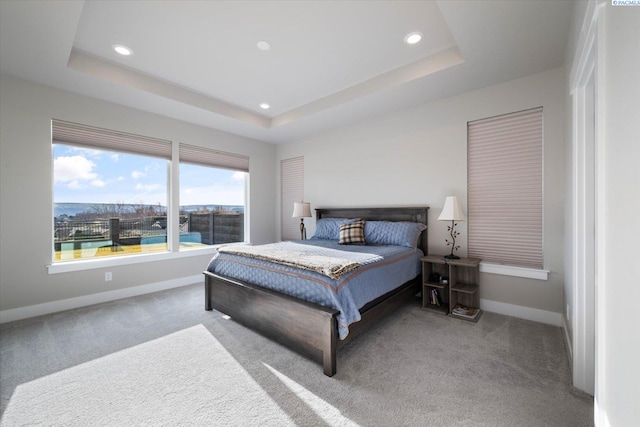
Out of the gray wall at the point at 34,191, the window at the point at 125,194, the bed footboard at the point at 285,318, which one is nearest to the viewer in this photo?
the bed footboard at the point at 285,318

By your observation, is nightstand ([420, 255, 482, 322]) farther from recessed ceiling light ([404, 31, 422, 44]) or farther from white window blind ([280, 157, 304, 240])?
white window blind ([280, 157, 304, 240])

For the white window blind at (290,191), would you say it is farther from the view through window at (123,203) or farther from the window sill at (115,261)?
the window sill at (115,261)

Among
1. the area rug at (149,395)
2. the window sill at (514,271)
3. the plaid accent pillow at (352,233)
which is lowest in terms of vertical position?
the area rug at (149,395)

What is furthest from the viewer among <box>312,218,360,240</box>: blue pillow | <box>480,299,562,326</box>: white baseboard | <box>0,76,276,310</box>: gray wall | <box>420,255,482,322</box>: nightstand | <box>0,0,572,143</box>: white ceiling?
<box>312,218,360,240</box>: blue pillow

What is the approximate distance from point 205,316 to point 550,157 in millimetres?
4112

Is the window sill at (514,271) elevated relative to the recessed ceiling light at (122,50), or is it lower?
lower

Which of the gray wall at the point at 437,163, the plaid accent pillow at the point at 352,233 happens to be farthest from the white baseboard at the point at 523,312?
the plaid accent pillow at the point at 352,233

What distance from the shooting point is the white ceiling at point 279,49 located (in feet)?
6.89

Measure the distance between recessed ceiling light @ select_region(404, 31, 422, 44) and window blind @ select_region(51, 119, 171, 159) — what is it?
3585 mm

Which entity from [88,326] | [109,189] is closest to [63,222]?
[109,189]

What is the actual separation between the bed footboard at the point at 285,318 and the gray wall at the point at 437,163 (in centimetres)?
220

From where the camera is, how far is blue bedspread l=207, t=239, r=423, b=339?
6.75 ft

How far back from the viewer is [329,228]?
14.2 ft

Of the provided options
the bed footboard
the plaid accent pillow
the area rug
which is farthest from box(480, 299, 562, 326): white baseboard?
the area rug
